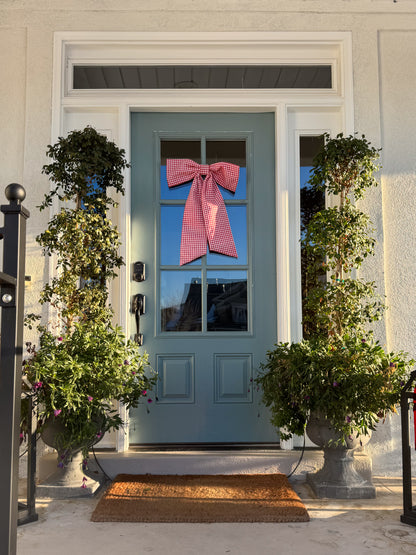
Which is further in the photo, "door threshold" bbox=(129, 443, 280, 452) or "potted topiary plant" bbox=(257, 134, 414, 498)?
"door threshold" bbox=(129, 443, 280, 452)

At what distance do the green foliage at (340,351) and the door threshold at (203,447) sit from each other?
0.45m

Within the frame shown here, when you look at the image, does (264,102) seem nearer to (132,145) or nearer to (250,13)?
Answer: (250,13)

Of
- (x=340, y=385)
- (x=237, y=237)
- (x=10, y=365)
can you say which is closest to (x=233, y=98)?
(x=237, y=237)

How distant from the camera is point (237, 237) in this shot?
11.6 ft

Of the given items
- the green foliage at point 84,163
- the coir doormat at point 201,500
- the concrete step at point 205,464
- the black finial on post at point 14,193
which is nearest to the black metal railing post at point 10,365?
the black finial on post at point 14,193

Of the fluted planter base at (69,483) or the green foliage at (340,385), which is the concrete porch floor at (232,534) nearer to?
the fluted planter base at (69,483)

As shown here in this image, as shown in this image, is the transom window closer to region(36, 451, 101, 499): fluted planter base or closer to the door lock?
the door lock

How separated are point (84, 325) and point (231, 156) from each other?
1481 millimetres

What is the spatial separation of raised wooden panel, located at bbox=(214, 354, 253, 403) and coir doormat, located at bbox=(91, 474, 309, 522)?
19.0 inches

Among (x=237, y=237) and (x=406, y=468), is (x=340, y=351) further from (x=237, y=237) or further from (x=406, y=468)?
(x=237, y=237)

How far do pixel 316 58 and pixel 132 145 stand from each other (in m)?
1.32

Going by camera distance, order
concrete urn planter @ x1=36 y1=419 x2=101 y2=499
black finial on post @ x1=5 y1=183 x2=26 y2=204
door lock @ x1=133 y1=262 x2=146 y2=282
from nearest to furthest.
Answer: black finial on post @ x1=5 y1=183 x2=26 y2=204
concrete urn planter @ x1=36 y1=419 x2=101 y2=499
door lock @ x1=133 y1=262 x2=146 y2=282

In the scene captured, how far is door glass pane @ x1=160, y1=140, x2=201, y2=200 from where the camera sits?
354 centimetres

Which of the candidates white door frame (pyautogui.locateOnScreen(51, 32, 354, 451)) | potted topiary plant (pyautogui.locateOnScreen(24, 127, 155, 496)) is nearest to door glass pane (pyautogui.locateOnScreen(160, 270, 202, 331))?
white door frame (pyautogui.locateOnScreen(51, 32, 354, 451))
